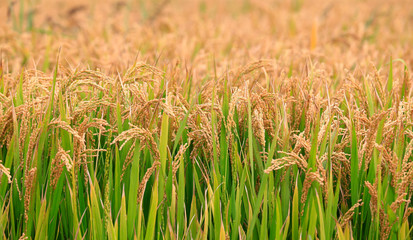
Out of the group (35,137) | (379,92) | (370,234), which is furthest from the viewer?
(379,92)

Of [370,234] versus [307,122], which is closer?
[370,234]

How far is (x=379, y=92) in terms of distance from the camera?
1.90 metres

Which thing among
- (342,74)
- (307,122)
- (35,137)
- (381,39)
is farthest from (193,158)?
(381,39)

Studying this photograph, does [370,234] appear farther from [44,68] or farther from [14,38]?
[14,38]

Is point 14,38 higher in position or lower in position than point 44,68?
higher

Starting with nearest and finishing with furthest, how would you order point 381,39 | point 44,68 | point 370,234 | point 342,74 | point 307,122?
point 370,234, point 307,122, point 342,74, point 44,68, point 381,39

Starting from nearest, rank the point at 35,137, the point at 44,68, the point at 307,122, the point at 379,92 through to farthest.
A: the point at 35,137 → the point at 307,122 → the point at 379,92 → the point at 44,68

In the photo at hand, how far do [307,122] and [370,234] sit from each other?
0.42 m

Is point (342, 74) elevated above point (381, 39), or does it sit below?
below

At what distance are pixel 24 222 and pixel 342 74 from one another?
6.44ft

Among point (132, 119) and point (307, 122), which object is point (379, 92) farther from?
point (132, 119)

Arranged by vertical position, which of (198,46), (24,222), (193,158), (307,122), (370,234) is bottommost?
(370,234)

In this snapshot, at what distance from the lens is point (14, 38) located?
3.86m

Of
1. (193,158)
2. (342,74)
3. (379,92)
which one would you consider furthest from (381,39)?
(193,158)
